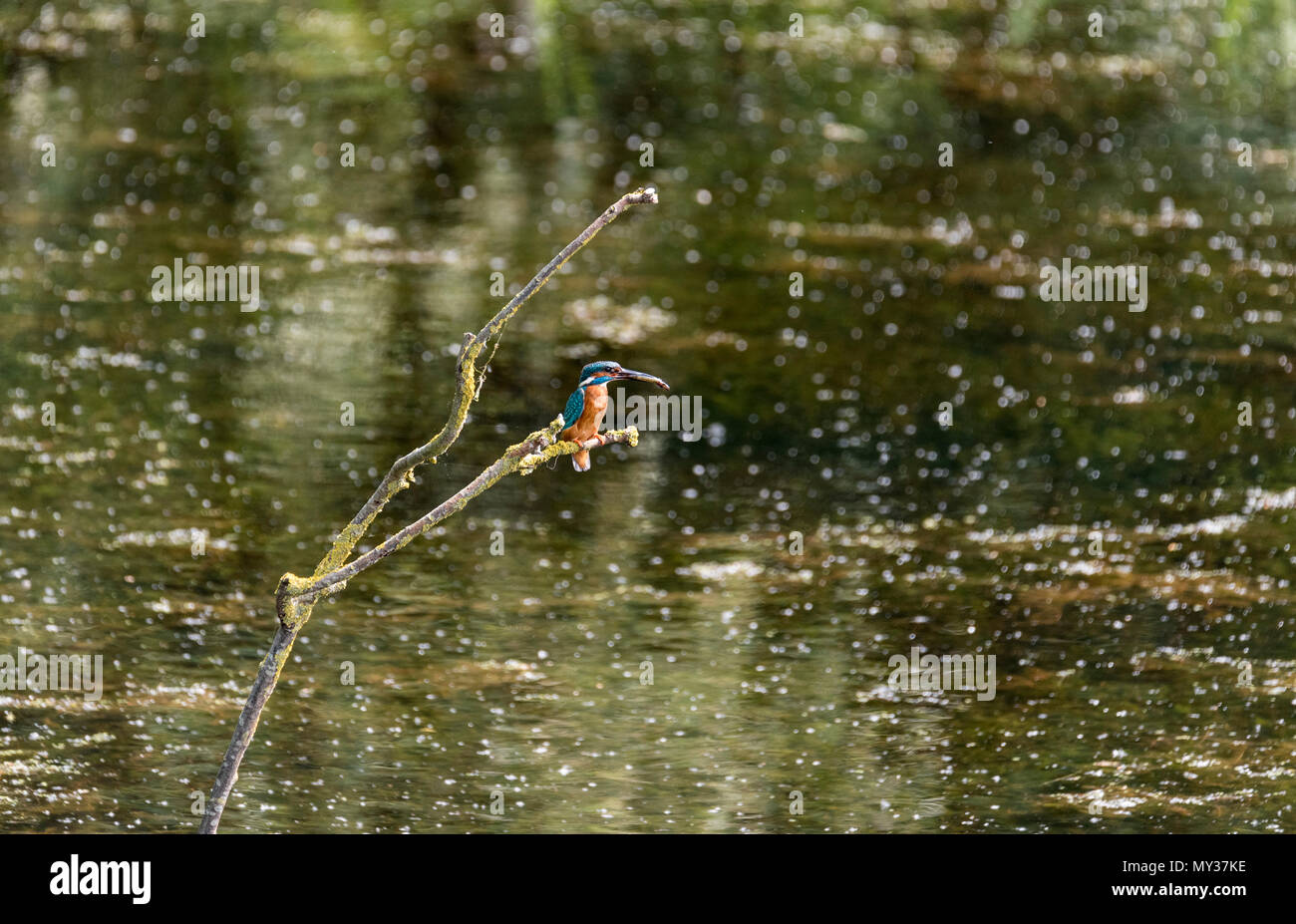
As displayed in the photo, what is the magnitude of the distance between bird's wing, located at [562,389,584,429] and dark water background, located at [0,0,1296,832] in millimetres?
3356

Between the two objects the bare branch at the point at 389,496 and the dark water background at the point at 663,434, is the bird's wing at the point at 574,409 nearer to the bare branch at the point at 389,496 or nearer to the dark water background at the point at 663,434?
the bare branch at the point at 389,496

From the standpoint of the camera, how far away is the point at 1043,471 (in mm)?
Answer: 15422

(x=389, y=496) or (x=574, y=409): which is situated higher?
(x=574, y=409)

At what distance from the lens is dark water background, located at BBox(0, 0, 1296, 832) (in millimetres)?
10711

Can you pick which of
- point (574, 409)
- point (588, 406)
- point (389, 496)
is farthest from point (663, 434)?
point (588, 406)

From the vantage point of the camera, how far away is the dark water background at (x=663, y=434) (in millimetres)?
10711

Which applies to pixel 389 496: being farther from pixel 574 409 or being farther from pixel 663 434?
pixel 663 434

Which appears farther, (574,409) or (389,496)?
(389,496)

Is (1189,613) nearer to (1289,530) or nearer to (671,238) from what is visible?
(1289,530)

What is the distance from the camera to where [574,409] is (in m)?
7.06

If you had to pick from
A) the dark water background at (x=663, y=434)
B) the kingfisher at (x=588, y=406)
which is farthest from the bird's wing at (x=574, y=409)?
the dark water background at (x=663, y=434)

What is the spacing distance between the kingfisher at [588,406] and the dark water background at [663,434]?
3.38m

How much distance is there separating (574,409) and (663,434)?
9.09m

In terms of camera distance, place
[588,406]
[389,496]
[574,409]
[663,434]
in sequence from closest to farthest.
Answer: [588,406], [574,409], [389,496], [663,434]
